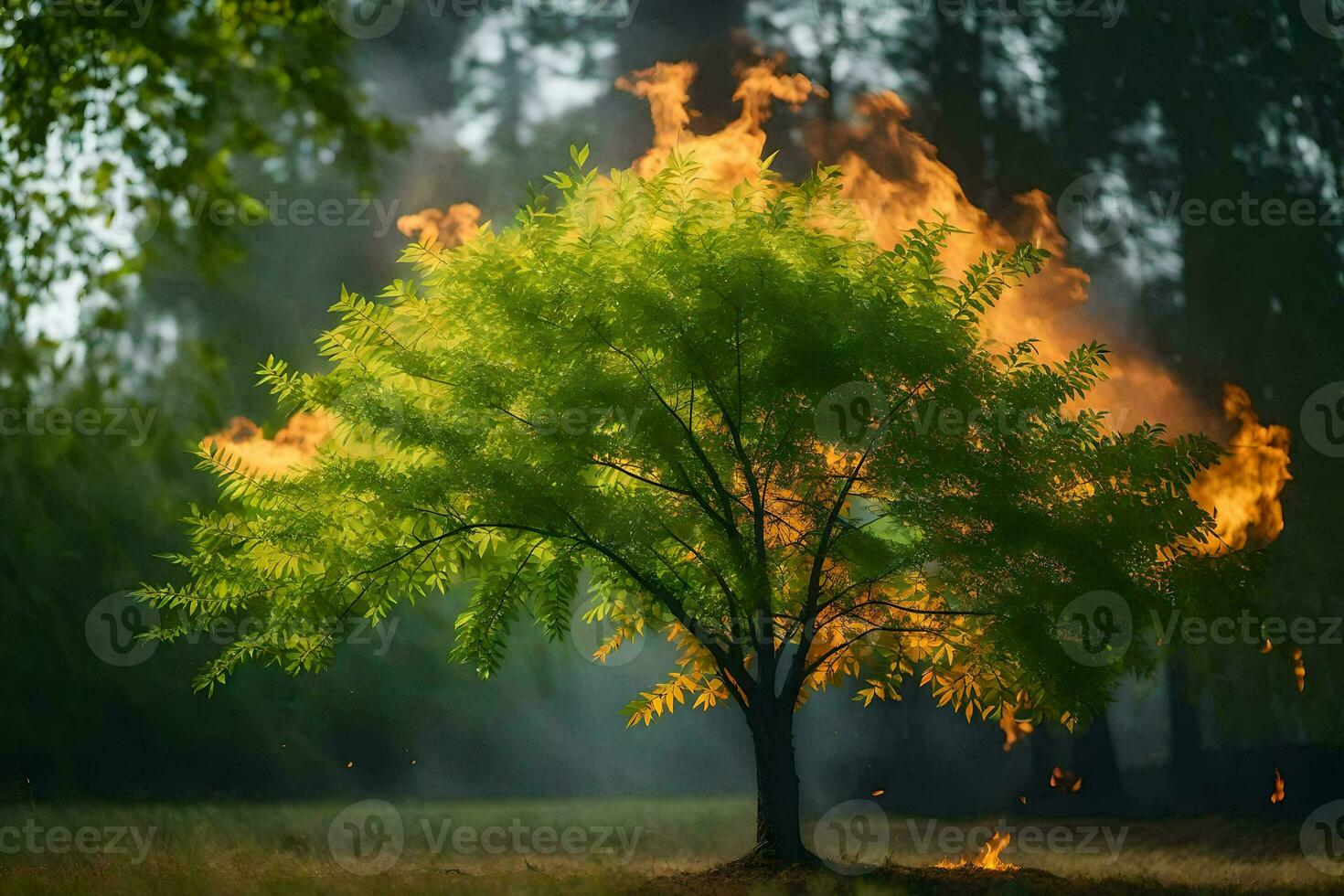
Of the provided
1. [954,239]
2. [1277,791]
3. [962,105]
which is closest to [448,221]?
[954,239]

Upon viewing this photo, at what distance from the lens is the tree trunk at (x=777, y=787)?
11617mm

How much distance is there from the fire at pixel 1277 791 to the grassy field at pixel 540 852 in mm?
1408

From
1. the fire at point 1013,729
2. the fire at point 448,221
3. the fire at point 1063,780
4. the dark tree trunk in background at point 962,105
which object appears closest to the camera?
the fire at point 1013,729

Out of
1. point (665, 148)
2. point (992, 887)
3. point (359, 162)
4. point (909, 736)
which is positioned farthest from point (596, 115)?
point (992, 887)

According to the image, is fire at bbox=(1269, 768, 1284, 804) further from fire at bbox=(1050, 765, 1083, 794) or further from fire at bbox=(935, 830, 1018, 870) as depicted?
fire at bbox=(935, 830, 1018, 870)

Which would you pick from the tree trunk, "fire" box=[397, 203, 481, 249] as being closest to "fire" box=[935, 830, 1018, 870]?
the tree trunk

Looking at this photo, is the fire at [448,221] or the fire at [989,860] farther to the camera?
the fire at [448,221]

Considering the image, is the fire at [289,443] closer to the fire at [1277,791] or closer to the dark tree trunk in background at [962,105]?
the dark tree trunk in background at [962,105]

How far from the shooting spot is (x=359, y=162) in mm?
8070

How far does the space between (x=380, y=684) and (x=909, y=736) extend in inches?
464

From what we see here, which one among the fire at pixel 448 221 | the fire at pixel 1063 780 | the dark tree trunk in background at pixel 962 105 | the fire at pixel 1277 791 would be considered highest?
the dark tree trunk in background at pixel 962 105

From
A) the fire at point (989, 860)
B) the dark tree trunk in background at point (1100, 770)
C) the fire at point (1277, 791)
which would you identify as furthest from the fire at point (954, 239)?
the fire at point (989, 860)

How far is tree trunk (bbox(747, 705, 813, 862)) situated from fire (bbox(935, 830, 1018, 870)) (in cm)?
238

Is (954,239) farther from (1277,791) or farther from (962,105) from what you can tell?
(1277,791)
